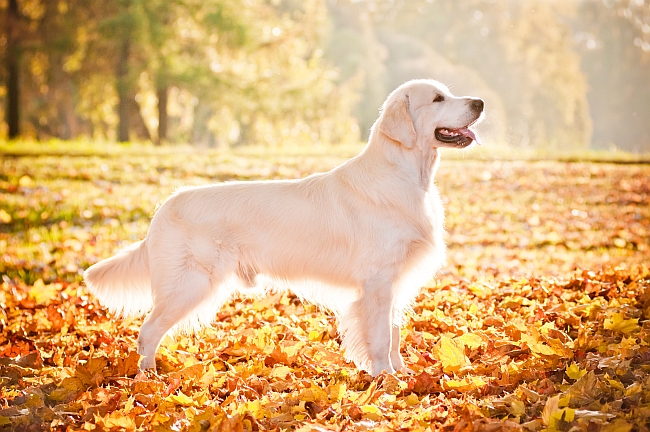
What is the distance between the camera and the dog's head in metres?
4.24

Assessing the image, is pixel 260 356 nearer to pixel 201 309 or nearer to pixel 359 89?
pixel 201 309

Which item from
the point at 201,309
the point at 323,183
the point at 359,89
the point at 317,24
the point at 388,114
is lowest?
the point at 201,309

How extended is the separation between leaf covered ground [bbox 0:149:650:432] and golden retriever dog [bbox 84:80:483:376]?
1.32 ft

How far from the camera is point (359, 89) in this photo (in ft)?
104

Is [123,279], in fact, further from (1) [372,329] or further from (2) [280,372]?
(1) [372,329]

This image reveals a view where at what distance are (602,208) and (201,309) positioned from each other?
9.17 m

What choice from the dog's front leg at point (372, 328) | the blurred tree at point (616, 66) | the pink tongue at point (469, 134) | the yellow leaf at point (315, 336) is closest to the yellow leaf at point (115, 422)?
the dog's front leg at point (372, 328)

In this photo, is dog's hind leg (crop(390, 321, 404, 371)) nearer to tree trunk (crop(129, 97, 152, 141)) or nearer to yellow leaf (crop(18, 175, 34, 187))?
yellow leaf (crop(18, 175, 34, 187))

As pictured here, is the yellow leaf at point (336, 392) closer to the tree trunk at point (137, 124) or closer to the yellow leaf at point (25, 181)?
the yellow leaf at point (25, 181)

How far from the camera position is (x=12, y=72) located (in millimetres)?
19391

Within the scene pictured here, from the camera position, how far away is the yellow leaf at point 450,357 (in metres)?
3.89

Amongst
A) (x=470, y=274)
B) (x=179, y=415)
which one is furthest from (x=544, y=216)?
(x=179, y=415)

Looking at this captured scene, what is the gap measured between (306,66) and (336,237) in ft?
75.6

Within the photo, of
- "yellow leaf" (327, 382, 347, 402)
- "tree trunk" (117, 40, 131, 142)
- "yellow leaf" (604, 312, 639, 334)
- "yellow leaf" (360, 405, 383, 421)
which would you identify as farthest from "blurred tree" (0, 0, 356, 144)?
"yellow leaf" (360, 405, 383, 421)
